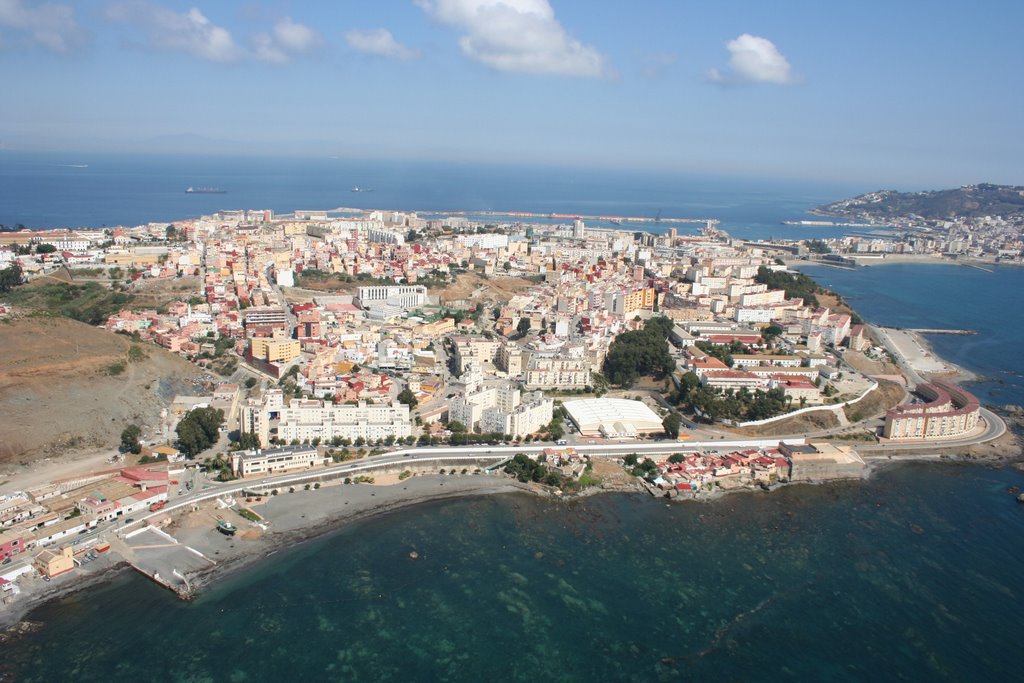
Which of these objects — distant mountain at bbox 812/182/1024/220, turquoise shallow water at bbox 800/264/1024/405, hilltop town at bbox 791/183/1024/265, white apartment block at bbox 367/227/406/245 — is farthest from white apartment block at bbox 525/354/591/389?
distant mountain at bbox 812/182/1024/220

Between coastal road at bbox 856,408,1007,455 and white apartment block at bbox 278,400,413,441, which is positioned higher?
white apartment block at bbox 278,400,413,441

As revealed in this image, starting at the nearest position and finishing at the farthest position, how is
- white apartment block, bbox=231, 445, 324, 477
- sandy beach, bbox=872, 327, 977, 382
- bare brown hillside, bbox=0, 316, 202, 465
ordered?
white apartment block, bbox=231, 445, 324, 477, bare brown hillside, bbox=0, 316, 202, 465, sandy beach, bbox=872, 327, 977, 382

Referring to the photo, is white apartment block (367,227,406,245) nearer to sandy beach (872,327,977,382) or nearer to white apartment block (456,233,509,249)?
white apartment block (456,233,509,249)

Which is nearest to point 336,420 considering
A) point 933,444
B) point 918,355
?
point 933,444

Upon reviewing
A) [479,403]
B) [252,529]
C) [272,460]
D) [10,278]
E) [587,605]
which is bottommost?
[587,605]

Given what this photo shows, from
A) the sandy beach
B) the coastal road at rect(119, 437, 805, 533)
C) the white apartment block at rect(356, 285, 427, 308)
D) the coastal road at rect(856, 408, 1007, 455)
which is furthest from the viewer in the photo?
the white apartment block at rect(356, 285, 427, 308)

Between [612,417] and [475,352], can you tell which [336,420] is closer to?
[475,352]

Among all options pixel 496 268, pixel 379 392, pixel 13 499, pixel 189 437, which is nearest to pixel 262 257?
pixel 496 268

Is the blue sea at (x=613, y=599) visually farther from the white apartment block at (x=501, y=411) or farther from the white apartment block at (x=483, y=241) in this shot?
the white apartment block at (x=483, y=241)
